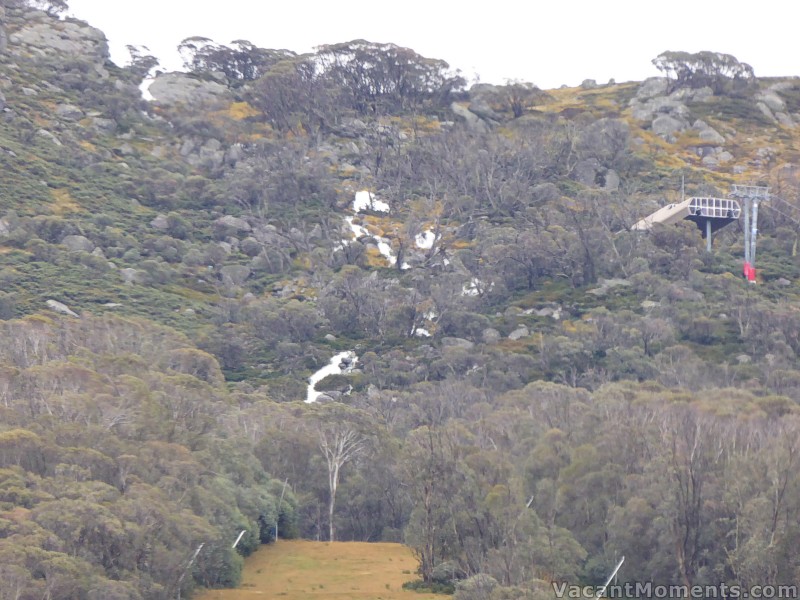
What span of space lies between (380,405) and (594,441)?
2545 centimetres

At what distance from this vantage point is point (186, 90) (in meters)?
156

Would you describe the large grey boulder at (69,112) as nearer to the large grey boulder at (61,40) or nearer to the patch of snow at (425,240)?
the large grey boulder at (61,40)

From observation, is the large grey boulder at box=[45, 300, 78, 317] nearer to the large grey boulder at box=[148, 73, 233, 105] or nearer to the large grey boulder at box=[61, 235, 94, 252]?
the large grey boulder at box=[61, 235, 94, 252]

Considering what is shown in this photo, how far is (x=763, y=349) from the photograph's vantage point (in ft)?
295

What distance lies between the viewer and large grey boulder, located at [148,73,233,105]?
6053 inches

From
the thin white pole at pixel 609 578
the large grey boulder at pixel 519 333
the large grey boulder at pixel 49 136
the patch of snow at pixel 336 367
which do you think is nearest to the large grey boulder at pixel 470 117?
the large grey boulder at pixel 49 136

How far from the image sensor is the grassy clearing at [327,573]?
155 feet

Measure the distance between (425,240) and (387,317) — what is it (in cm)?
2164

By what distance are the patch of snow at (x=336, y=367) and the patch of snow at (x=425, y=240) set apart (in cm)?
2558

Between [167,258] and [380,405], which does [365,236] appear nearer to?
[167,258]

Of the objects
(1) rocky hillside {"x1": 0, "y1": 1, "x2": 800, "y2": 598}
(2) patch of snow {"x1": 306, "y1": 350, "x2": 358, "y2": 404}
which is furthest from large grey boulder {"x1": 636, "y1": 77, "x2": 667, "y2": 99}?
(2) patch of snow {"x1": 306, "y1": 350, "x2": 358, "y2": 404}

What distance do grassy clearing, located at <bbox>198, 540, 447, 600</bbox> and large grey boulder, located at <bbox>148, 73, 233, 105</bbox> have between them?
103463 millimetres

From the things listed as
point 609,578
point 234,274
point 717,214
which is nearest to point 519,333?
point 717,214

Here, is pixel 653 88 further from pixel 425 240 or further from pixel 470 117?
pixel 425 240
